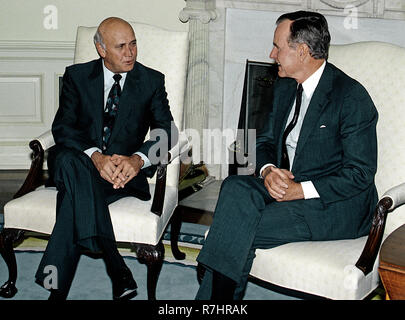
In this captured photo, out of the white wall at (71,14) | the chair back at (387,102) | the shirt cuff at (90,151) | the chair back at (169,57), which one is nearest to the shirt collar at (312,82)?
the chair back at (387,102)

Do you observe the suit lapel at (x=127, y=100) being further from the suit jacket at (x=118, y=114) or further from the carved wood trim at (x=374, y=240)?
the carved wood trim at (x=374, y=240)

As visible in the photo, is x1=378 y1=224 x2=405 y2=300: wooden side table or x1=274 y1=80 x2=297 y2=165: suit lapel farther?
x1=274 y1=80 x2=297 y2=165: suit lapel

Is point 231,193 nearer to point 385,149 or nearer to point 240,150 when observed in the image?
point 385,149

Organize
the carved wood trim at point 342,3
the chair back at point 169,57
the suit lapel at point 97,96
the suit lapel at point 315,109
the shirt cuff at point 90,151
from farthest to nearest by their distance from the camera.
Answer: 1. the carved wood trim at point 342,3
2. the chair back at point 169,57
3. the suit lapel at point 97,96
4. the shirt cuff at point 90,151
5. the suit lapel at point 315,109

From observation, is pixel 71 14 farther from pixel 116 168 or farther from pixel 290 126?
pixel 290 126

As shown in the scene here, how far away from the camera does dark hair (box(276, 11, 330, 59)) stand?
9.34ft

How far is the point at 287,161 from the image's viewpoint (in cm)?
304

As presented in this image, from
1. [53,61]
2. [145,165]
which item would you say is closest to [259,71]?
[53,61]

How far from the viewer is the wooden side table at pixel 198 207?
12.7 ft

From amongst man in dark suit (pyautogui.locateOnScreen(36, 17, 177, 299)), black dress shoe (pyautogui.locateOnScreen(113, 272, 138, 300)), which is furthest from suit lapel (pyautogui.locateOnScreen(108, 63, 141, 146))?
black dress shoe (pyautogui.locateOnScreen(113, 272, 138, 300))

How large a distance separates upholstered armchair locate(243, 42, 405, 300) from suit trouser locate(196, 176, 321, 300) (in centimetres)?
5

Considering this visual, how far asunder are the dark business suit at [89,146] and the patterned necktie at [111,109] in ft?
0.11

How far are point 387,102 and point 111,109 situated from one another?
1405 mm

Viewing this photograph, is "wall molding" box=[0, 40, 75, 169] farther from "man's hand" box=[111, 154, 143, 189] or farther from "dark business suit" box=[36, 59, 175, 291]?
"man's hand" box=[111, 154, 143, 189]
